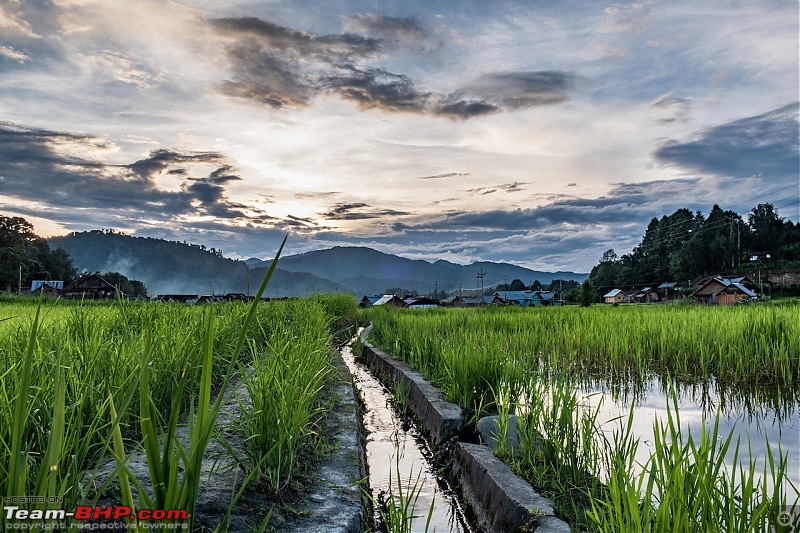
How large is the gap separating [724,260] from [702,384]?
237 ft

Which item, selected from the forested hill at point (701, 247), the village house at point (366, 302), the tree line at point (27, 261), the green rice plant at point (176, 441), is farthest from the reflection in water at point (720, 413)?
the forested hill at point (701, 247)

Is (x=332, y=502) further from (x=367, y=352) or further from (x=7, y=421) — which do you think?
(x=367, y=352)

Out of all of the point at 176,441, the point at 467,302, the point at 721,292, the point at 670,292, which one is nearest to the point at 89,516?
the point at 176,441

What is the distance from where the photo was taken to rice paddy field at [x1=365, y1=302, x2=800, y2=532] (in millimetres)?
1793

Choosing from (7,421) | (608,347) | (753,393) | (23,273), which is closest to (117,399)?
(7,421)

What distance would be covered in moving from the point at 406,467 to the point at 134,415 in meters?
2.00

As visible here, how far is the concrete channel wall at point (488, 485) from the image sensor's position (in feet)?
7.73

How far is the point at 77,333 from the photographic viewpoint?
3689 mm

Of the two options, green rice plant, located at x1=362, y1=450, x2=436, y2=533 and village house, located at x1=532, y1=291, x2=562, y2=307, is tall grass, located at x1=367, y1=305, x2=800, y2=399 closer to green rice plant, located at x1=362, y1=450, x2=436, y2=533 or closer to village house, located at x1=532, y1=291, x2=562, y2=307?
green rice plant, located at x1=362, y1=450, x2=436, y2=533

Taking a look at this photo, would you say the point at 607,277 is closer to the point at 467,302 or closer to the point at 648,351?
the point at 467,302

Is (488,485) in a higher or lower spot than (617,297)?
lower

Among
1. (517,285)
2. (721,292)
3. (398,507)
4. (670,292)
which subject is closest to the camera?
(398,507)

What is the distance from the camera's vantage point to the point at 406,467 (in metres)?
3.72

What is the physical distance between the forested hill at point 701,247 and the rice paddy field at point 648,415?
6595 centimetres
